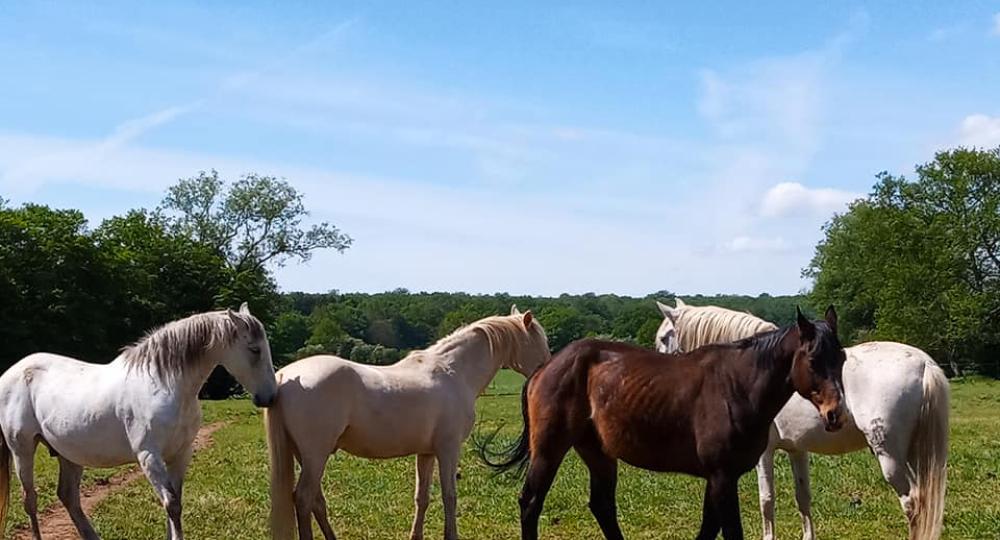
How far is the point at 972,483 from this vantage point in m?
11.1

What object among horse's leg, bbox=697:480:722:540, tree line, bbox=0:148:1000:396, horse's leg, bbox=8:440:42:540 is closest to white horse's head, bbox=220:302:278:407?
horse's leg, bbox=8:440:42:540

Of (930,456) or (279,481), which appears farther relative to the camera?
(930,456)

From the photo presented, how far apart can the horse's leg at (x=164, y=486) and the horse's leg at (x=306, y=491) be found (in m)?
0.87

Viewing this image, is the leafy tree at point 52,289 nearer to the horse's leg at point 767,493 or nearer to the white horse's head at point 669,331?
the white horse's head at point 669,331

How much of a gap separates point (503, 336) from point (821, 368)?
3424mm

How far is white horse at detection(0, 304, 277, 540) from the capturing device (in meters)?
6.57

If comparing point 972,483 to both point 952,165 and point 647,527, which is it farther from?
point 952,165

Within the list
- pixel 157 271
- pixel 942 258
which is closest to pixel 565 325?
pixel 942 258

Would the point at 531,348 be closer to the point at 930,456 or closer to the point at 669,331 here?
the point at 669,331

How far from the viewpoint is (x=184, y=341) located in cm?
678

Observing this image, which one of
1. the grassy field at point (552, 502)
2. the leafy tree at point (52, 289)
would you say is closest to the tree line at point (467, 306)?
the leafy tree at point (52, 289)

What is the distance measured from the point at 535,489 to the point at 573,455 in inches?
348

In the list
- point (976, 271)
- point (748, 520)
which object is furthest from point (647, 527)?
point (976, 271)

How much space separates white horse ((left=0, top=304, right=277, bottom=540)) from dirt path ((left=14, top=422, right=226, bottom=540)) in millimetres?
1653
